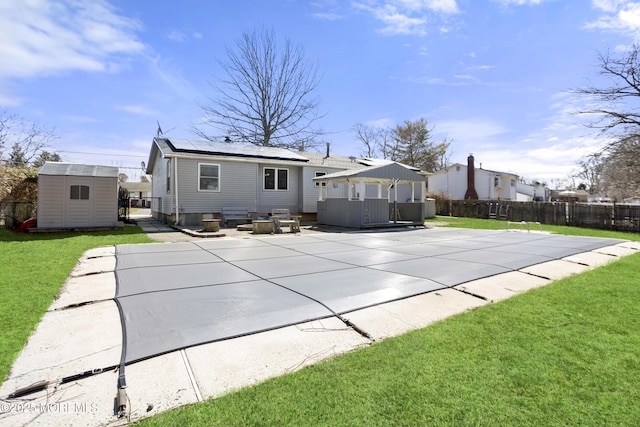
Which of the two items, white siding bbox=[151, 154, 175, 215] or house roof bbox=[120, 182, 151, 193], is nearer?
white siding bbox=[151, 154, 175, 215]

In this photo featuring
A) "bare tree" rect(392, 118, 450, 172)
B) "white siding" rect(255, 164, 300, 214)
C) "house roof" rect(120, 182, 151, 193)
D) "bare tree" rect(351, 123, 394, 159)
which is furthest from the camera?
"house roof" rect(120, 182, 151, 193)

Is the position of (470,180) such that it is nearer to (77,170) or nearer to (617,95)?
(617,95)

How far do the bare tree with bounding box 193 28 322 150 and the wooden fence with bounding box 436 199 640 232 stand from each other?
1505 centimetres

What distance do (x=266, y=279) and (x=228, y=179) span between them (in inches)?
408

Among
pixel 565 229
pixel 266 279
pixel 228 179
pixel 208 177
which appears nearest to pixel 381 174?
pixel 228 179

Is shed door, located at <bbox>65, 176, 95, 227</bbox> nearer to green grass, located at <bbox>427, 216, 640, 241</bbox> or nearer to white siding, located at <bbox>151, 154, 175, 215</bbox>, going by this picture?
white siding, located at <bbox>151, 154, 175, 215</bbox>

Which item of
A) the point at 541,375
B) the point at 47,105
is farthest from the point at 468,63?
the point at 47,105

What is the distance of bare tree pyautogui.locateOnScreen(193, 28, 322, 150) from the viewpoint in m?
25.7

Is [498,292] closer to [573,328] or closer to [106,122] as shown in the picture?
[573,328]

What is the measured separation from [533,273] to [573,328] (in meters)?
2.61

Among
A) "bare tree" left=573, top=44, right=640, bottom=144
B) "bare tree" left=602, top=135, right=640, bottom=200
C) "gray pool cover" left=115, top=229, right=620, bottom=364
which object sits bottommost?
"gray pool cover" left=115, top=229, right=620, bottom=364

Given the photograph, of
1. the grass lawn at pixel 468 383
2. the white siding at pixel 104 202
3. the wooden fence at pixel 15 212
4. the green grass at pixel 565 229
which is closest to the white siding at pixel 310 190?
the green grass at pixel 565 229

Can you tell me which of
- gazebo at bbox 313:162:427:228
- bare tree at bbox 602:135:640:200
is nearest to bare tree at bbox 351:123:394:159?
bare tree at bbox 602:135:640:200

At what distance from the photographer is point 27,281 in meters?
4.42
